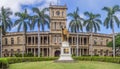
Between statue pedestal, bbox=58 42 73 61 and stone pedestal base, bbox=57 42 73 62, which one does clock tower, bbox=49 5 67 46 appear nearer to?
stone pedestal base, bbox=57 42 73 62

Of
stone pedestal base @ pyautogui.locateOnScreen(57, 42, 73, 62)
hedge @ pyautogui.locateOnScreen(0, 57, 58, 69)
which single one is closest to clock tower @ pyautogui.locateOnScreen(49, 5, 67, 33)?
hedge @ pyautogui.locateOnScreen(0, 57, 58, 69)

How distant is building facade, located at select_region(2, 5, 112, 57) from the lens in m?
113

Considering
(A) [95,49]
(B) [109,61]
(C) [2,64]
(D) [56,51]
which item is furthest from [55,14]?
(C) [2,64]

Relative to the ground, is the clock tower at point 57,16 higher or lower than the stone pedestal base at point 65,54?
higher

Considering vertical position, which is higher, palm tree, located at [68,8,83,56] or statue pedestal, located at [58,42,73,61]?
palm tree, located at [68,8,83,56]

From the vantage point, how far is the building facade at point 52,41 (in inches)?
4441

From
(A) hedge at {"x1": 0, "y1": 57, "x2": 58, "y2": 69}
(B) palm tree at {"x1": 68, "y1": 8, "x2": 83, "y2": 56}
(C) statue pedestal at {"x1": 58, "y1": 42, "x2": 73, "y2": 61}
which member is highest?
(B) palm tree at {"x1": 68, "y1": 8, "x2": 83, "y2": 56}

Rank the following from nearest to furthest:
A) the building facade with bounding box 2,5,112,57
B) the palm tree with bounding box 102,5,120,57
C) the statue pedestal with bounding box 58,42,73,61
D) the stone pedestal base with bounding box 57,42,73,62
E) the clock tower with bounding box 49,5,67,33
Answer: the stone pedestal base with bounding box 57,42,73,62 → the statue pedestal with bounding box 58,42,73,61 → the palm tree with bounding box 102,5,120,57 → the clock tower with bounding box 49,5,67,33 → the building facade with bounding box 2,5,112,57

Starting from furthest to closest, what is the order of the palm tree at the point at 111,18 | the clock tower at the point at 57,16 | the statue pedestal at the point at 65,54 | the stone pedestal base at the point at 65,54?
the clock tower at the point at 57,16
the palm tree at the point at 111,18
the statue pedestal at the point at 65,54
the stone pedestal base at the point at 65,54

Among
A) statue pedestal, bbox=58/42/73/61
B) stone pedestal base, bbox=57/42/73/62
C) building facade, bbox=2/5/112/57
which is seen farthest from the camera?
building facade, bbox=2/5/112/57

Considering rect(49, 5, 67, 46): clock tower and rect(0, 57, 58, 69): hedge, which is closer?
rect(0, 57, 58, 69): hedge

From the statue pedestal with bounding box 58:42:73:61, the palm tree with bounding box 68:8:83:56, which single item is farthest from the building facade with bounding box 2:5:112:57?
the statue pedestal with bounding box 58:42:73:61

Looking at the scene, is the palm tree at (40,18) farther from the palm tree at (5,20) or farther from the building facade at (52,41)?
the building facade at (52,41)

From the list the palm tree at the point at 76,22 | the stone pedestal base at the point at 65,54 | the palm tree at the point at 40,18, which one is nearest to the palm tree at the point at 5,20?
the palm tree at the point at 40,18
